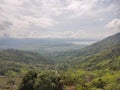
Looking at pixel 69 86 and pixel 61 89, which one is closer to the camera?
pixel 61 89

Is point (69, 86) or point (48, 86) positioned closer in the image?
point (48, 86)

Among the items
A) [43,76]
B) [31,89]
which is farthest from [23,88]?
[43,76]

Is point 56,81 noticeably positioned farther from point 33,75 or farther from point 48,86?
point 33,75

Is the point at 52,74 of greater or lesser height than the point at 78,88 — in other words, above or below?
above

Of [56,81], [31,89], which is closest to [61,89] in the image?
[56,81]

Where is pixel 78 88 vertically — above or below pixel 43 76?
below

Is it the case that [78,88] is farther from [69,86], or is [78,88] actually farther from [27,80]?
[27,80]

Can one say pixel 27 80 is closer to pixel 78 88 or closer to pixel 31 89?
pixel 31 89

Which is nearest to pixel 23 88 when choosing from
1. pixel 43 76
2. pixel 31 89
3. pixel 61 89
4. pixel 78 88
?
pixel 31 89
